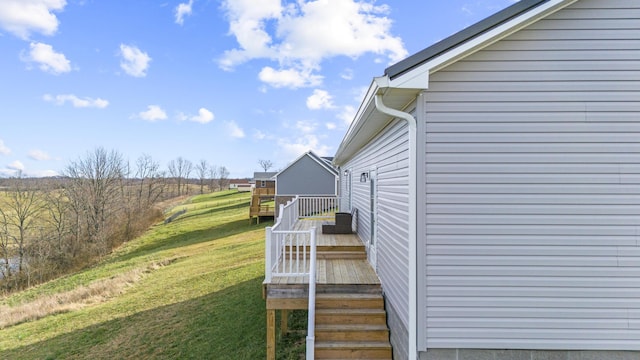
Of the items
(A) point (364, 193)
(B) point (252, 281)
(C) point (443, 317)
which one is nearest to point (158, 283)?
(B) point (252, 281)

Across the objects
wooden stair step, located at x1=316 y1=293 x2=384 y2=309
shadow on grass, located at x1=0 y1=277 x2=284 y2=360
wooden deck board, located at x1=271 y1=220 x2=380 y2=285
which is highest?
wooden deck board, located at x1=271 y1=220 x2=380 y2=285

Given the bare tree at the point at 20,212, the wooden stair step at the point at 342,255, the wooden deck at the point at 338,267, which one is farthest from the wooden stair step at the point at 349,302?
the bare tree at the point at 20,212

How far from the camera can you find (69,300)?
1109cm

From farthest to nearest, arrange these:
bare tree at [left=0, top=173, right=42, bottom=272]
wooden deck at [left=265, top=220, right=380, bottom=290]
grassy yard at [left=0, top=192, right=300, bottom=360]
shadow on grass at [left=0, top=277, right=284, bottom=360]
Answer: bare tree at [left=0, top=173, right=42, bottom=272], grassy yard at [left=0, top=192, right=300, bottom=360], shadow on grass at [left=0, top=277, right=284, bottom=360], wooden deck at [left=265, top=220, right=380, bottom=290]

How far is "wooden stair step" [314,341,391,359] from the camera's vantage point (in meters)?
4.35

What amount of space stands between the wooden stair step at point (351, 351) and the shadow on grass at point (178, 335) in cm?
200

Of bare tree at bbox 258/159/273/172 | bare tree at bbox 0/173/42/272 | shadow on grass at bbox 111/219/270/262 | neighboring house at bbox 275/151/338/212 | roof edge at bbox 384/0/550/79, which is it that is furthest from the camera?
bare tree at bbox 258/159/273/172

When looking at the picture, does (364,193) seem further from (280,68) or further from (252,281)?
(280,68)

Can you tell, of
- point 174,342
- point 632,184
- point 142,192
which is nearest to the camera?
point 632,184

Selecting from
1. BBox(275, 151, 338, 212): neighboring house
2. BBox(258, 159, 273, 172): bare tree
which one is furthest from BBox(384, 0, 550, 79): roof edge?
BBox(258, 159, 273, 172): bare tree

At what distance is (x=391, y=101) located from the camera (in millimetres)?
3494

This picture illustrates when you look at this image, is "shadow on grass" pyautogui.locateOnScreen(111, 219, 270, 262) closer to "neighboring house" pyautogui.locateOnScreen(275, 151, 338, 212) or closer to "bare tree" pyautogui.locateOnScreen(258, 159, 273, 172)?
"neighboring house" pyautogui.locateOnScreen(275, 151, 338, 212)

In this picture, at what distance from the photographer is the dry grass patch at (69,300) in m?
10.1

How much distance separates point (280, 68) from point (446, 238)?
18.9 metres
